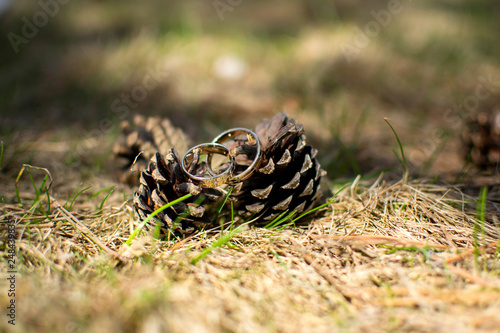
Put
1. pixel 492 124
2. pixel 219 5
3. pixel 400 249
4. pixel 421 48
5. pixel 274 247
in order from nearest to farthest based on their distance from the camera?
pixel 400 249 → pixel 274 247 → pixel 492 124 → pixel 421 48 → pixel 219 5

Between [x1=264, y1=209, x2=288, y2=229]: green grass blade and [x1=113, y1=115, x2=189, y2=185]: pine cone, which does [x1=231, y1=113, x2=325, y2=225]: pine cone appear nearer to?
[x1=264, y1=209, x2=288, y2=229]: green grass blade

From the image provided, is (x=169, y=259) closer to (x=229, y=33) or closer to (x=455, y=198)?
(x=455, y=198)

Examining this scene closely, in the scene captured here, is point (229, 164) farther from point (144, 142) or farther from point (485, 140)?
point (485, 140)

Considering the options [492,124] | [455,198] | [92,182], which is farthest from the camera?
[492,124]

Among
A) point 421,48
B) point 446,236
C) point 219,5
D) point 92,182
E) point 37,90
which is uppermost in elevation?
point 219,5

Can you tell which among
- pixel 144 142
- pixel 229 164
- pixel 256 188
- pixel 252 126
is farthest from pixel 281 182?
pixel 252 126

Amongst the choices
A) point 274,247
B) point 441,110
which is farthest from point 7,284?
point 441,110

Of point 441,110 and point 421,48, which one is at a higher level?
point 421,48

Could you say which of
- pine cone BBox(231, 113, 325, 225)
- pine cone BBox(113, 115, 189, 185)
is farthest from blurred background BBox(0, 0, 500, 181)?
pine cone BBox(231, 113, 325, 225)
